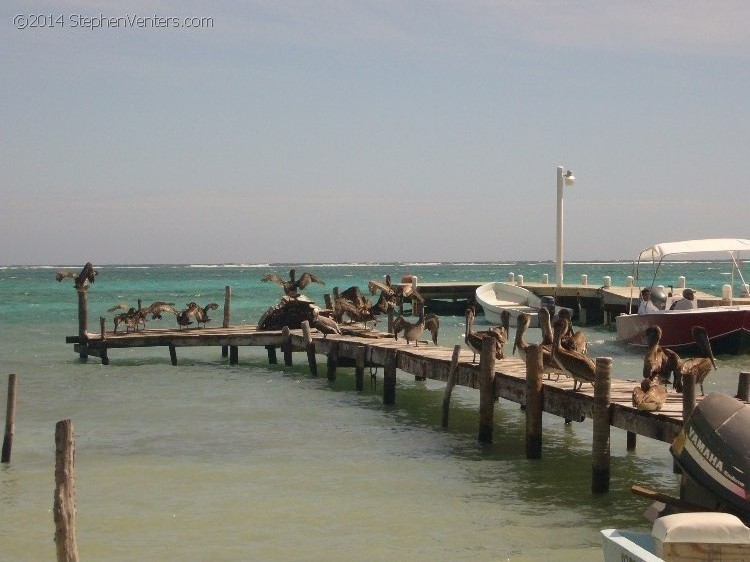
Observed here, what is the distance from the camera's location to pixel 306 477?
1694 cm

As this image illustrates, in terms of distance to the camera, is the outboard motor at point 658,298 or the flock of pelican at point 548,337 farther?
the outboard motor at point 658,298

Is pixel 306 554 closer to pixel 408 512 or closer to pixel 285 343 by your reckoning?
pixel 408 512

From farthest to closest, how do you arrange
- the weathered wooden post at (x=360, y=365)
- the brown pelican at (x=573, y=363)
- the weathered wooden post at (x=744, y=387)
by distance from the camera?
1. the weathered wooden post at (x=360, y=365)
2. the brown pelican at (x=573, y=363)
3. the weathered wooden post at (x=744, y=387)

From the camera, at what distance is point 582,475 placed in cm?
1664

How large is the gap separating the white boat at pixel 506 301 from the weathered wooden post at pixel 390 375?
59.6 feet

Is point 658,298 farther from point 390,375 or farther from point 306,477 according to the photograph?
point 306,477

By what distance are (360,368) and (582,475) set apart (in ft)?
33.7

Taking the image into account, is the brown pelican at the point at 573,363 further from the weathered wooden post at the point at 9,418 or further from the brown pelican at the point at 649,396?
the weathered wooden post at the point at 9,418

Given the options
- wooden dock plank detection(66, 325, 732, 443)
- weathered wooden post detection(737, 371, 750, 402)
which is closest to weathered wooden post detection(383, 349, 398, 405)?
wooden dock plank detection(66, 325, 732, 443)

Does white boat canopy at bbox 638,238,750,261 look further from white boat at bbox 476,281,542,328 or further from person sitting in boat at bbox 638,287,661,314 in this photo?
white boat at bbox 476,281,542,328

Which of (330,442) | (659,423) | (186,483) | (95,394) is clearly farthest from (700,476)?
(95,394)

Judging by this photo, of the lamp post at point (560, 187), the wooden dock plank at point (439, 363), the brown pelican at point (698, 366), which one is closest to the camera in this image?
the wooden dock plank at point (439, 363)

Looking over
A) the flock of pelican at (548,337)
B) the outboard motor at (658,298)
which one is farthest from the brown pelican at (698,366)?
the outboard motor at (658,298)

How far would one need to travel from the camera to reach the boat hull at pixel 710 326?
29656 millimetres
